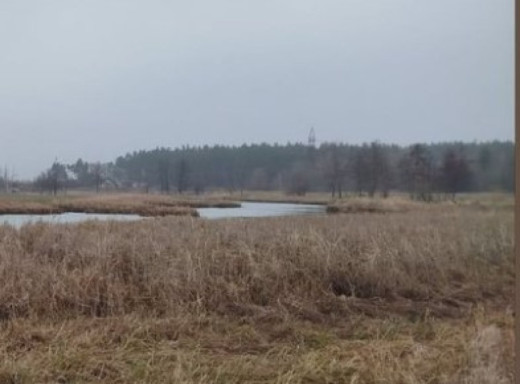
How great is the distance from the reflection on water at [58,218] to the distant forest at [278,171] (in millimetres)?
563

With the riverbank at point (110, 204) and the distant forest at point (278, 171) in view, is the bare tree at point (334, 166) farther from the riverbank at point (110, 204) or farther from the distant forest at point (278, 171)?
the riverbank at point (110, 204)

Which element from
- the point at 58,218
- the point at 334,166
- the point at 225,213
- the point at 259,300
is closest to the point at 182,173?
the point at 225,213

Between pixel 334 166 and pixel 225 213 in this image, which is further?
pixel 225 213

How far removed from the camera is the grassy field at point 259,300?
211 centimetres

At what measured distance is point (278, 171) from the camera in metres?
2.24

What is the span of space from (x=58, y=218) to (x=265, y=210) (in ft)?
5.19

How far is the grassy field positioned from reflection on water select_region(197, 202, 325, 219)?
29cm

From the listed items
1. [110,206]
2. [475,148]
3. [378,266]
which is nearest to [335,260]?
[378,266]

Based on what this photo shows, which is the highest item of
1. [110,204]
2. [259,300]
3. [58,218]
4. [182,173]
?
[182,173]

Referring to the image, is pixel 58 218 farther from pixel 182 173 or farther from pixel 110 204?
pixel 182 173

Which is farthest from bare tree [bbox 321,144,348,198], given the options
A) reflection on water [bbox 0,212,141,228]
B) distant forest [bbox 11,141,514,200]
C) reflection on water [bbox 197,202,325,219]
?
reflection on water [bbox 0,212,141,228]

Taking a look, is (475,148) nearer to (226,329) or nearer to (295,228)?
(226,329)

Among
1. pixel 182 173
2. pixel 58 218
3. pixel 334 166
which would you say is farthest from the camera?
pixel 58 218

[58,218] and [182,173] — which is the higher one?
[182,173]
